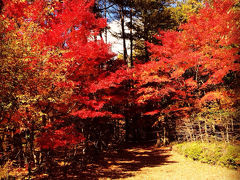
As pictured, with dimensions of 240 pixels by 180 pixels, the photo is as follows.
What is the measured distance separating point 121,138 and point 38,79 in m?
15.0

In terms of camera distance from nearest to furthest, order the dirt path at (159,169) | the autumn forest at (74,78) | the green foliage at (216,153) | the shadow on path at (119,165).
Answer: the autumn forest at (74,78) → the dirt path at (159,169) → the green foliage at (216,153) → the shadow on path at (119,165)

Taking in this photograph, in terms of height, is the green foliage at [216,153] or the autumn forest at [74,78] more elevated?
the autumn forest at [74,78]

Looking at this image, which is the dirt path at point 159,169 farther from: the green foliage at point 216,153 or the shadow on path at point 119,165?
the green foliage at point 216,153

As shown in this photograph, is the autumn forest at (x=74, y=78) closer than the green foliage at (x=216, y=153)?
Yes

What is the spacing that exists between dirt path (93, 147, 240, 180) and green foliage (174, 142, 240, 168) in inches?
13.8

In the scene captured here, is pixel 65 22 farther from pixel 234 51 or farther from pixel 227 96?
pixel 227 96

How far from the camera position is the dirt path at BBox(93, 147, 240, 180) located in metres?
8.37

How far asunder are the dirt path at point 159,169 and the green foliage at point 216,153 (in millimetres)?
349

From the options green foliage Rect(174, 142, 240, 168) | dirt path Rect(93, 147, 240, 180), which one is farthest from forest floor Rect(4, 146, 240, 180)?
green foliage Rect(174, 142, 240, 168)

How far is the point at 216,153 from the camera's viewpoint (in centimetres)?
951

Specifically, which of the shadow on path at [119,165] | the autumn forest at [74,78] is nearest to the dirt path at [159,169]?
the shadow on path at [119,165]

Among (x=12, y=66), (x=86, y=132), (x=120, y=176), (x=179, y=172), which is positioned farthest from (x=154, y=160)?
(x=12, y=66)

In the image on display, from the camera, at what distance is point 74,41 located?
963cm

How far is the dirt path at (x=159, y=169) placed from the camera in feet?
27.5
